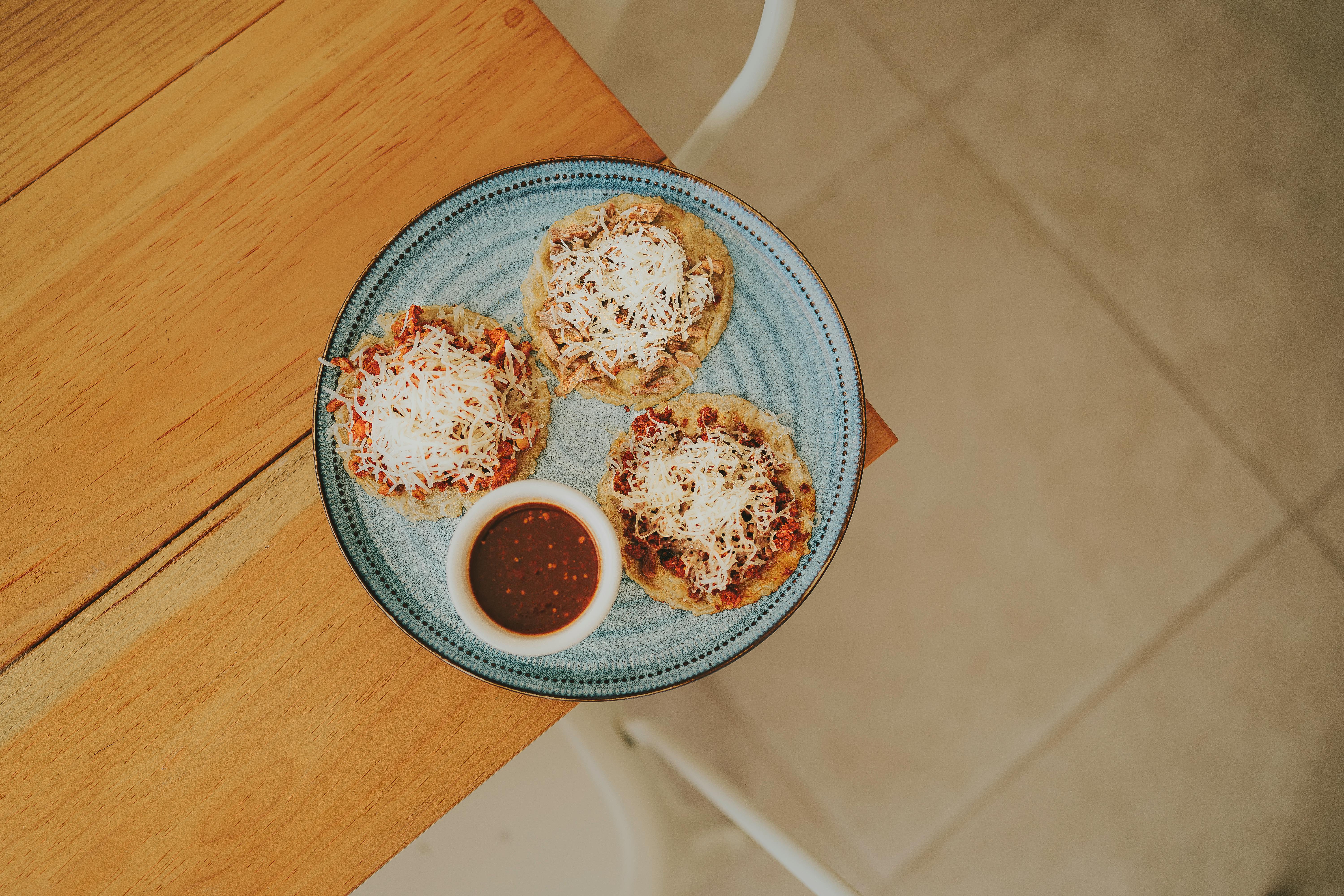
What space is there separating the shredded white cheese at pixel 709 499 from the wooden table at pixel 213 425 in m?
0.30

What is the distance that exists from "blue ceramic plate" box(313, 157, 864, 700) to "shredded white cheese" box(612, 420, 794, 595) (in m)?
0.10

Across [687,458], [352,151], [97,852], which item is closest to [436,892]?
[97,852]

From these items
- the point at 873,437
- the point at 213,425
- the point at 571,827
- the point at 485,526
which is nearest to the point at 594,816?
the point at 571,827

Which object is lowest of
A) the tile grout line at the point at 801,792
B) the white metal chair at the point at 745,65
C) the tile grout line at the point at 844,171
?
the tile grout line at the point at 801,792

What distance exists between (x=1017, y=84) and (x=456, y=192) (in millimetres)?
2736

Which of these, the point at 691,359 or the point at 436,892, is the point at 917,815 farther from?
the point at 691,359

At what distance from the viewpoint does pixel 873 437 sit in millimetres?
1793

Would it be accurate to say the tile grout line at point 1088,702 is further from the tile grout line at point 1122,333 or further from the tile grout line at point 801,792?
the tile grout line at point 801,792

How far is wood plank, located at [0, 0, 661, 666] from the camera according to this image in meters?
1.75

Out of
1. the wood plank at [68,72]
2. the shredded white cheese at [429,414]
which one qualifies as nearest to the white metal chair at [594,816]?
the shredded white cheese at [429,414]

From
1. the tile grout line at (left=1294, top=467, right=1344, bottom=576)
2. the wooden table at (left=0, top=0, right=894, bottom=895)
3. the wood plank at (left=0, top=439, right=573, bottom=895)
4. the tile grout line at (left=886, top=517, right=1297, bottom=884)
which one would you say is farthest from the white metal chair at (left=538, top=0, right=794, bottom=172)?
the tile grout line at (left=1294, top=467, right=1344, bottom=576)

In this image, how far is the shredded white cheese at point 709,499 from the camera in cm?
177

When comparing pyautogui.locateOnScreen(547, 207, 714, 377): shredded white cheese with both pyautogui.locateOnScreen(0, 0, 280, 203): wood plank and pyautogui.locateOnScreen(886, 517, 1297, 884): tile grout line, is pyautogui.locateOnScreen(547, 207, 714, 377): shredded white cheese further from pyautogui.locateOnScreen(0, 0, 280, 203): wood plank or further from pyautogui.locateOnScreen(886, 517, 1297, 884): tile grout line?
pyautogui.locateOnScreen(886, 517, 1297, 884): tile grout line

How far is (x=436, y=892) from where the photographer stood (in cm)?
220
